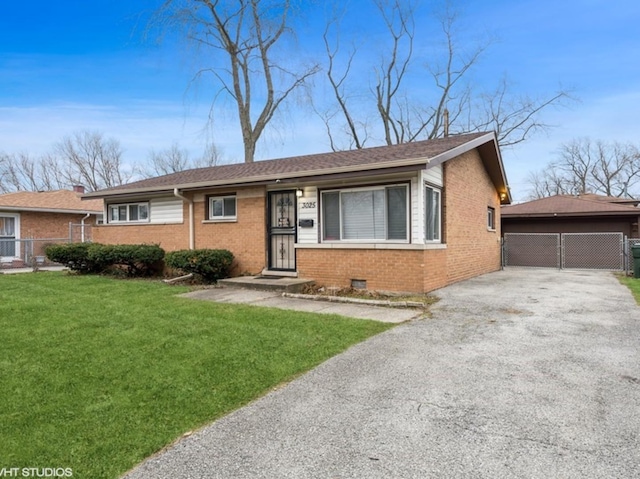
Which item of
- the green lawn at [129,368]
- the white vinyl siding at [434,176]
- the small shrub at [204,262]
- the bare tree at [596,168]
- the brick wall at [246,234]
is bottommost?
the green lawn at [129,368]

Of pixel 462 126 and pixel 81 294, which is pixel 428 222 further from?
pixel 462 126

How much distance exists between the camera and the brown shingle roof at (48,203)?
18750 mm

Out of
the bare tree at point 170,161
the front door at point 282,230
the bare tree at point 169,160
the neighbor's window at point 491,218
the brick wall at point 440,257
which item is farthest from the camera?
the bare tree at point 169,160

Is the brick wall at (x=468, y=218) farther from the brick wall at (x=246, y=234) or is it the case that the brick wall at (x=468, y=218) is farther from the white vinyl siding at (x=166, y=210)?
the white vinyl siding at (x=166, y=210)

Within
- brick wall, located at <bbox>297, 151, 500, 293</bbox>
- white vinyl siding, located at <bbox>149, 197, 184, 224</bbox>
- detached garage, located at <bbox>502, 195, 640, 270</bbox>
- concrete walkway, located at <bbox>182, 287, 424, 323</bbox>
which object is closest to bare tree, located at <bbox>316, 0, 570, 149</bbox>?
detached garage, located at <bbox>502, 195, 640, 270</bbox>

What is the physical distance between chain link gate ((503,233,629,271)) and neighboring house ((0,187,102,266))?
733 inches

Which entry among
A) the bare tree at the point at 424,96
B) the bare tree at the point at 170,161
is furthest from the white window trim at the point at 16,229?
the bare tree at the point at 170,161

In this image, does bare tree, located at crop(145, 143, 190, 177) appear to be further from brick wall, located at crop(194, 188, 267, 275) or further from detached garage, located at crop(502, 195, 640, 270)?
detached garage, located at crop(502, 195, 640, 270)

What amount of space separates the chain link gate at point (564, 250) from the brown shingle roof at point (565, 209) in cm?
96

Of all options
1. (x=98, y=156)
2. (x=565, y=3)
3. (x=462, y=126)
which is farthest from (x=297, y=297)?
(x=98, y=156)

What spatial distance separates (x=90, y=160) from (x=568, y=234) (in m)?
38.8

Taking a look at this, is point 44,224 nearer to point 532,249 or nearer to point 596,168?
point 532,249

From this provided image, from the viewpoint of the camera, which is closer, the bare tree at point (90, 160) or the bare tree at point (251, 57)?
the bare tree at point (251, 57)

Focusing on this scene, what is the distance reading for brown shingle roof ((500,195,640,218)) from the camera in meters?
17.2
